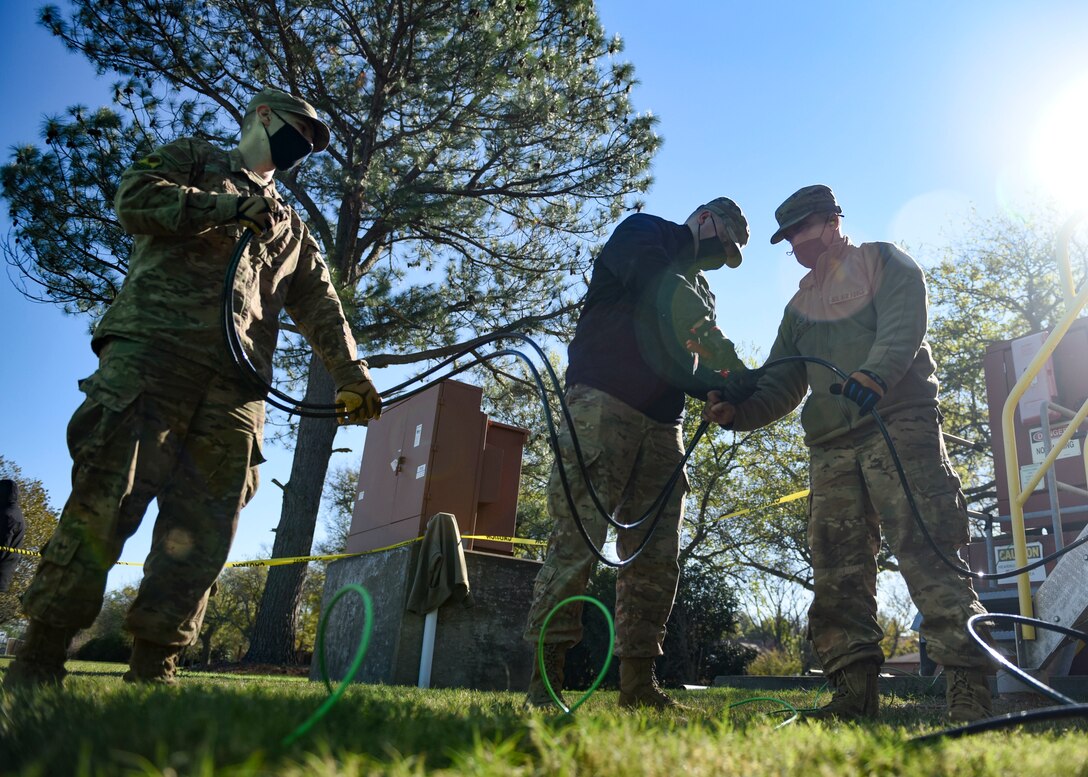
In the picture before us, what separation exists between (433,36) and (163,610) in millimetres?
9663

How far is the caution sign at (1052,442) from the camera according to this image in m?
6.63

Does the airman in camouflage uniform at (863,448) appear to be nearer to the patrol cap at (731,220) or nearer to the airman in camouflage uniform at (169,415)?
the patrol cap at (731,220)

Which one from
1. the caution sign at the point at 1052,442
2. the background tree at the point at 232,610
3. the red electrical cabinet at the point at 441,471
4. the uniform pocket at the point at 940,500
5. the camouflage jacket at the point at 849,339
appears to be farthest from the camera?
the background tree at the point at 232,610

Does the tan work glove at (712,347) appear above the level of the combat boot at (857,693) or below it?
above

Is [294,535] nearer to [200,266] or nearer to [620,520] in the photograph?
[620,520]

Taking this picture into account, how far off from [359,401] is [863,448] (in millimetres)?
2133

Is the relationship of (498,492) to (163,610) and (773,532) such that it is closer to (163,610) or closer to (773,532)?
(163,610)

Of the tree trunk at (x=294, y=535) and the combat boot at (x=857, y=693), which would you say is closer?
the combat boot at (x=857, y=693)

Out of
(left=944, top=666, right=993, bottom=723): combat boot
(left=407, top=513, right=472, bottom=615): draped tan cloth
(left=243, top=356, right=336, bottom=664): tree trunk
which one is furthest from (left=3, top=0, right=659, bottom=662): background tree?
(left=944, top=666, right=993, bottom=723): combat boot

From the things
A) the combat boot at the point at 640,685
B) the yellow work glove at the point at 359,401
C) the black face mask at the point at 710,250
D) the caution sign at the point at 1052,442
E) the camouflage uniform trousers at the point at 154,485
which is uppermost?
the caution sign at the point at 1052,442

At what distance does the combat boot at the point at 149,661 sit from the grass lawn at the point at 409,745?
926mm

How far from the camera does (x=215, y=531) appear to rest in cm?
307

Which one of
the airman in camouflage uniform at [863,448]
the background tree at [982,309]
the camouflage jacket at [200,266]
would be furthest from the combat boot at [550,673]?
the background tree at [982,309]

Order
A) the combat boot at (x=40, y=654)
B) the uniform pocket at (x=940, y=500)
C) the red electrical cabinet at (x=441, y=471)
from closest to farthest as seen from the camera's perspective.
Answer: the combat boot at (x=40, y=654), the uniform pocket at (x=940, y=500), the red electrical cabinet at (x=441, y=471)
